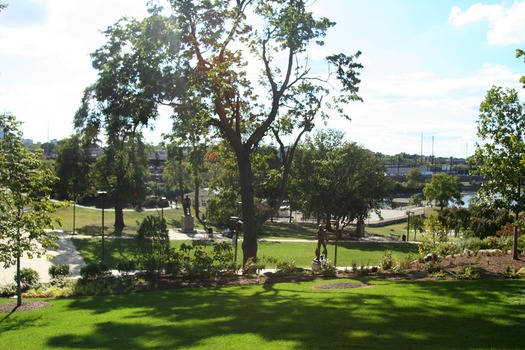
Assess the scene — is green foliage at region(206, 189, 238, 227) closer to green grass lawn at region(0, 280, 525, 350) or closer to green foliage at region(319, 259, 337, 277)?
green foliage at region(319, 259, 337, 277)

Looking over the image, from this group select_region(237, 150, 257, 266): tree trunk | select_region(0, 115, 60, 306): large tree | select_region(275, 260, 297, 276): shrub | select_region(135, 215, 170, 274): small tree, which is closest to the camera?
select_region(0, 115, 60, 306): large tree

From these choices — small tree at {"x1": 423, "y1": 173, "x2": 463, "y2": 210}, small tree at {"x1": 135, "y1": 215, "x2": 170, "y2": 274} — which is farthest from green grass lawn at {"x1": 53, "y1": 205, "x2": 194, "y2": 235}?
small tree at {"x1": 423, "y1": 173, "x2": 463, "y2": 210}

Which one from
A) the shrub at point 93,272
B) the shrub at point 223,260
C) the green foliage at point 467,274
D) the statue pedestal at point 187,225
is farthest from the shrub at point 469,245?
the statue pedestal at point 187,225

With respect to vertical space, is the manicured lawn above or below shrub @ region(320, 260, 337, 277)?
below

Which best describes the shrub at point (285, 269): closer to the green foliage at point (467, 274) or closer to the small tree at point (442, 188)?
the green foliage at point (467, 274)

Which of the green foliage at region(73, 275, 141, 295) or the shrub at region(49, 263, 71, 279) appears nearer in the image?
the green foliage at region(73, 275, 141, 295)

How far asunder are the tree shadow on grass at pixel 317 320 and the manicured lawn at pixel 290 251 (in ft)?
28.6

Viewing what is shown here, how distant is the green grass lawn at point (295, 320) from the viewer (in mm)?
6328

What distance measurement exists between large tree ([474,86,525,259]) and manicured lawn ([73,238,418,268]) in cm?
759

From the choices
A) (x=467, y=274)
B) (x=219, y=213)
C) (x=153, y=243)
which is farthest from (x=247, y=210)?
(x=219, y=213)

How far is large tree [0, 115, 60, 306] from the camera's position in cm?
990

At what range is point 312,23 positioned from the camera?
16.5m

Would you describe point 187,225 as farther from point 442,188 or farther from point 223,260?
point 442,188

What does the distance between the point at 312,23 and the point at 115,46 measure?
350 inches
